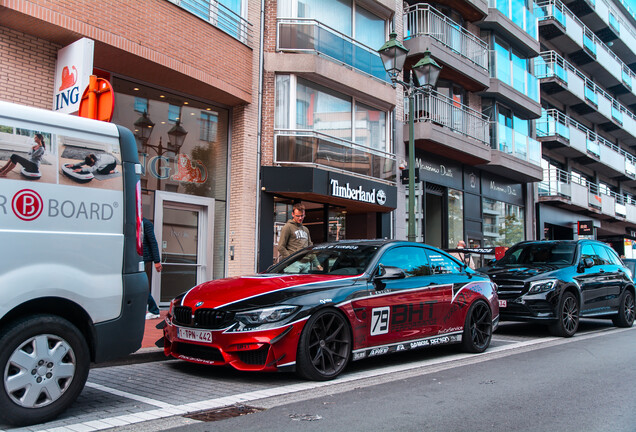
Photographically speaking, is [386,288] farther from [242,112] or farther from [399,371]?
[242,112]

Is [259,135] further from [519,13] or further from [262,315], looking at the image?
[519,13]

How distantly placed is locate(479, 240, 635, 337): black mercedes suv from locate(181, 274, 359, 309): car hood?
4.51m

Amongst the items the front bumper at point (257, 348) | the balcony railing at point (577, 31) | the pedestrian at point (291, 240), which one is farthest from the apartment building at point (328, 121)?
the balcony railing at point (577, 31)

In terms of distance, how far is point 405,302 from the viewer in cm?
681

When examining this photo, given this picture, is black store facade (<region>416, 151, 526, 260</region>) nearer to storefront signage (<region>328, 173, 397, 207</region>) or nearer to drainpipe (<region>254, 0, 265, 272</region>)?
storefront signage (<region>328, 173, 397, 207</region>)

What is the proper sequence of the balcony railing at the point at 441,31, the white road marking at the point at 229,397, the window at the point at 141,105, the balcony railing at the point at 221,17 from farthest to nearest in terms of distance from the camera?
1. the balcony railing at the point at 441,31
2. the balcony railing at the point at 221,17
3. the window at the point at 141,105
4. the white road marking at the point at 229,397

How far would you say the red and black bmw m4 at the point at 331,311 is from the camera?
546 centimetres

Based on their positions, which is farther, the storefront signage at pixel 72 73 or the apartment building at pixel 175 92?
the apartment building at pixel 175 92

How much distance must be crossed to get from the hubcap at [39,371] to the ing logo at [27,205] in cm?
85

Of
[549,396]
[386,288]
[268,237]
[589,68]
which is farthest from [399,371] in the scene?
[589,68]

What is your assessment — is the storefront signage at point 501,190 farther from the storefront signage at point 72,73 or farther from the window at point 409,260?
the storefront signage at point 72,73

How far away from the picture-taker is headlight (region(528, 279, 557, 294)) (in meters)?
9.66

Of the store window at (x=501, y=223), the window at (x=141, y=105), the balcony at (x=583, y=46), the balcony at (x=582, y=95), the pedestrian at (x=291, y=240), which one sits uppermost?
the balcony at (x=583, y=46)

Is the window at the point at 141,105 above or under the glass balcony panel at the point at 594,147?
under
